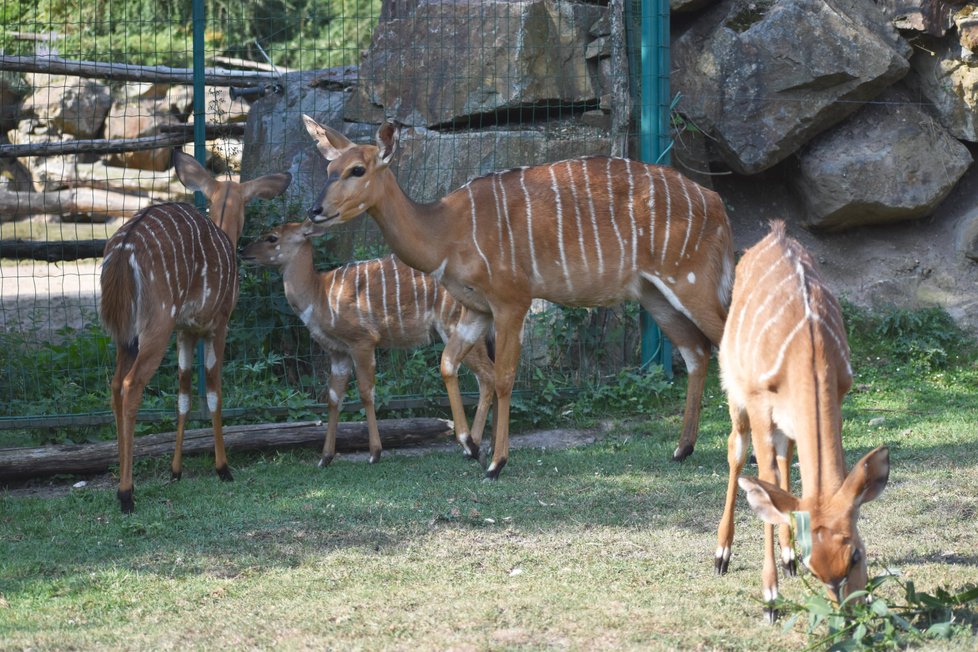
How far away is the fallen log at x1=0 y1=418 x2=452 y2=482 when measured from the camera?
6281 millimetres

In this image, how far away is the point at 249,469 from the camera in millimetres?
6555

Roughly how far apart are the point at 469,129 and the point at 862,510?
3.97 meters

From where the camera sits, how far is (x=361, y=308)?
A: 701 centimetres

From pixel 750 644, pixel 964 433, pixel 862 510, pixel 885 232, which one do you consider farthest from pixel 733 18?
pixel 750 644

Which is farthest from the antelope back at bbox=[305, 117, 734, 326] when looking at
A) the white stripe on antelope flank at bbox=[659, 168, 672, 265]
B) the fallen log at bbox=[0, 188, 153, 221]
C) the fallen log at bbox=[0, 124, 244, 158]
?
the fallen log at bbox=[0, 188, 153, 221]

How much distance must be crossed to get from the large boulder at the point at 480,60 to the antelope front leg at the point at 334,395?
192cm

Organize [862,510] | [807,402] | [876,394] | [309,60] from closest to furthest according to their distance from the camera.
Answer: [807,402] < [862,510] < [876,394] < [309,60]

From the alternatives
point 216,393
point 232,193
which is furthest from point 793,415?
point 232,193

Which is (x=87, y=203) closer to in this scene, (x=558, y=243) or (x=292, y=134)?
(x=292, y=134)

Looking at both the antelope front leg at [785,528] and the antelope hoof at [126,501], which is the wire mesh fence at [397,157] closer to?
the antelope hoof at [126,501]

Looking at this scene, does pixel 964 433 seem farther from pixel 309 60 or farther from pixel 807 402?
pixel 309 60

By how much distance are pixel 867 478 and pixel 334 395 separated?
3854 millimetres

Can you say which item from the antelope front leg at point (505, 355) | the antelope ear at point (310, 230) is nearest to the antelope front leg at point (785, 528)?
the antelope front leg at point (505, 355)

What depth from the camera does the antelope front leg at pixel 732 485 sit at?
435 centimetres
